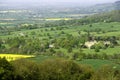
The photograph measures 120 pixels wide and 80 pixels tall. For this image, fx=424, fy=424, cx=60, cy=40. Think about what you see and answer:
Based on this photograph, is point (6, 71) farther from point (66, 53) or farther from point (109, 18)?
point (109, 18)

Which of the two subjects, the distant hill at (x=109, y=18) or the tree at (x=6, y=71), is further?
the distant hill at (x=109, y=18)

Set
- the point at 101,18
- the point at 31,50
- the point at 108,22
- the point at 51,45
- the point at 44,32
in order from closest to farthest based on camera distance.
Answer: the point at 31,50
the point at 51,45
the point at 44,32
the point at 108,22
the point at 101,18

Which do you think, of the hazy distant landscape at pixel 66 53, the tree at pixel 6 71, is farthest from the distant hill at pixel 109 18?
the tree at pixel 6 71

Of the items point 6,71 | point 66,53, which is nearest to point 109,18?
point 66,53

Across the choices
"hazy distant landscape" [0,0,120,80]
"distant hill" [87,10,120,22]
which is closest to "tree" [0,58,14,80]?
"hazy distant landscape" [0,0,120,80]

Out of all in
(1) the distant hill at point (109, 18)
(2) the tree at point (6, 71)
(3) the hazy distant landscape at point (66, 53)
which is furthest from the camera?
(1) the distant hill at point (109, 18)

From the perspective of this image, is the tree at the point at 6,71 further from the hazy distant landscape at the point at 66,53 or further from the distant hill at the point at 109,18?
the distant hill at the point at 109,18

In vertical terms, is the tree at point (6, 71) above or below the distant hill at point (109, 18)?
above

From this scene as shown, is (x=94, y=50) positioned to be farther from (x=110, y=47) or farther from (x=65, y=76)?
(x=65, y=76)

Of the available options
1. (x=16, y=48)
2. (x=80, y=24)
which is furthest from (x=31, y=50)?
(x=80, y=24)

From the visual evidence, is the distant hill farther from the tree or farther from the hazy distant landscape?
the tree

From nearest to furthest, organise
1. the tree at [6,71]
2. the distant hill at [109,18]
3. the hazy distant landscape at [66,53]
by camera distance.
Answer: the tree at [6,71]
the hazy distant landscape at [66,53]
the distant hill at [109,18]
